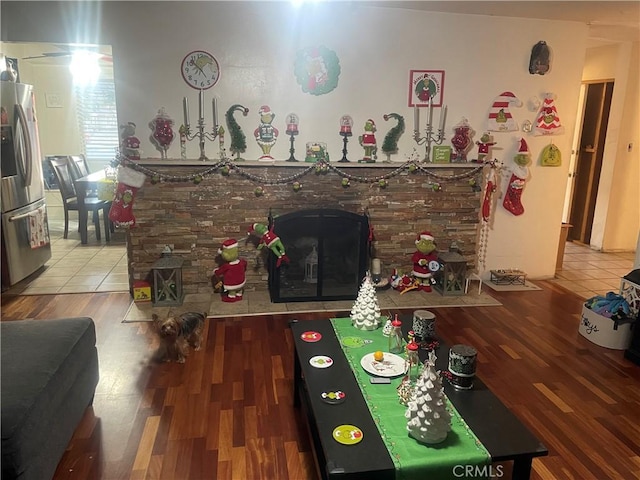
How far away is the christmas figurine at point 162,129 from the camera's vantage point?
12.0 feet

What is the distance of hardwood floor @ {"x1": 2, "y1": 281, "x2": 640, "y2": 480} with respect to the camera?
2.01m

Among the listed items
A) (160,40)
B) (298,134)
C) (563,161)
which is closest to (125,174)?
(160,40)

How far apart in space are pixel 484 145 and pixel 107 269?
367 centimetres

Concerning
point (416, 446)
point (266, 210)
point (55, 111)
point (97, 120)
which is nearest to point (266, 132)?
point (266, 210)

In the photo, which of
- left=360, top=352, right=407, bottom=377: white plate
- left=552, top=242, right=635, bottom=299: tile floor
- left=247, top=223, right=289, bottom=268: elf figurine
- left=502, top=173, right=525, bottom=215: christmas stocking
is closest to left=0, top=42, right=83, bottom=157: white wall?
left=247, top=223, right=289, bottom=268: elf figurine

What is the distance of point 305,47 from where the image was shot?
3.78m

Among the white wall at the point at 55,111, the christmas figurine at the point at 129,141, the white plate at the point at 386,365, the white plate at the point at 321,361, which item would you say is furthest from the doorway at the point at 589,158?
the white wall at the point at 55,111

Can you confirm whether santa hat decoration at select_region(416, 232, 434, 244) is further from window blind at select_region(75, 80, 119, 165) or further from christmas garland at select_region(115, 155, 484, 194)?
window blind at select_region(75, 80, 119, 165)

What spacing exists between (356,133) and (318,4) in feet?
3.38

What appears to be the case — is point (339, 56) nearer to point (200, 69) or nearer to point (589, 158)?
point (200, 69)

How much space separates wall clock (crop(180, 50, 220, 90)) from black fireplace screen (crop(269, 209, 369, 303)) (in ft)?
3.93

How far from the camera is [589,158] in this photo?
5.69 meters

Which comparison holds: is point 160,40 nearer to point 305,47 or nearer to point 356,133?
point 305,47

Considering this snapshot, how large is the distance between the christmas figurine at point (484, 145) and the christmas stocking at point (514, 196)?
1.11 feet
